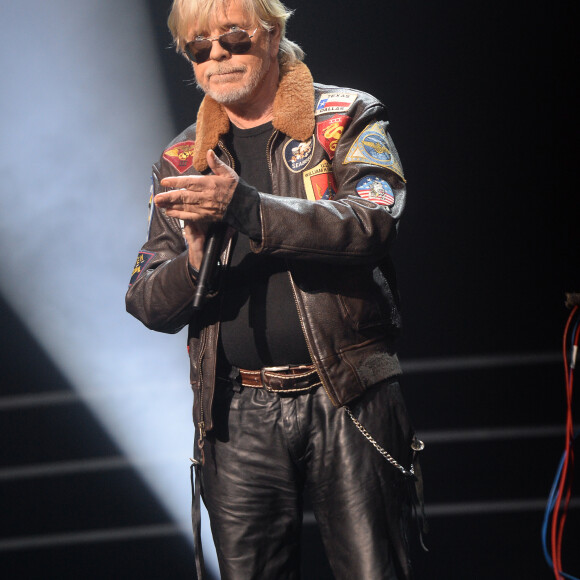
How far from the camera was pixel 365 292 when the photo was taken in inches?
63.4

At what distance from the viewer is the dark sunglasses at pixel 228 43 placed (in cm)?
167

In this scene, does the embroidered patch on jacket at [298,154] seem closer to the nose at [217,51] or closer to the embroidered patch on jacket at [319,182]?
the embroidered patch on jacket at [319,182]

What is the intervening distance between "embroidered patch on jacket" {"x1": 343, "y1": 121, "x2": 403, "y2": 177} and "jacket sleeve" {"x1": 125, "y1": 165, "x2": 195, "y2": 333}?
43 cm

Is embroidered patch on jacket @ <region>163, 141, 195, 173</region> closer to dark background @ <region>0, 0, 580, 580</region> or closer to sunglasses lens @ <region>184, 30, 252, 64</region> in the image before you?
sunglasses lens @ <region>184, 30, 252, 64</region>

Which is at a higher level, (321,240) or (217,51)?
(217,51)

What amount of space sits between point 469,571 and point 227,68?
6.55 feet

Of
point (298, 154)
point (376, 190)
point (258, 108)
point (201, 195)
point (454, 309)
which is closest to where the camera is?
point (201, 195)

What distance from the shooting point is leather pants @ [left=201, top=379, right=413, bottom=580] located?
1.57 metres

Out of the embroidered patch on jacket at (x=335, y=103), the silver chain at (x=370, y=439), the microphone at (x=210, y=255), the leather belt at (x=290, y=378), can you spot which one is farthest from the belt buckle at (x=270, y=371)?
the embroidered patch on jacket at (x=335, y=103)

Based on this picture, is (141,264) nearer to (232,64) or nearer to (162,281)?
(162,281)

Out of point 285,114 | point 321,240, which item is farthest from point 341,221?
point 285,114

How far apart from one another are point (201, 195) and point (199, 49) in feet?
1.65

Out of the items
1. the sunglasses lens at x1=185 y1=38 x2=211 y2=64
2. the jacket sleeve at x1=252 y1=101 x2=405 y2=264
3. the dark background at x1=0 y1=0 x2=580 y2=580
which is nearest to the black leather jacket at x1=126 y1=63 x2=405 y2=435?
the jacket sleeve at x1=252 y1=101 x2=405 y2=264

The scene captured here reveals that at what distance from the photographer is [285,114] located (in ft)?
5.51
